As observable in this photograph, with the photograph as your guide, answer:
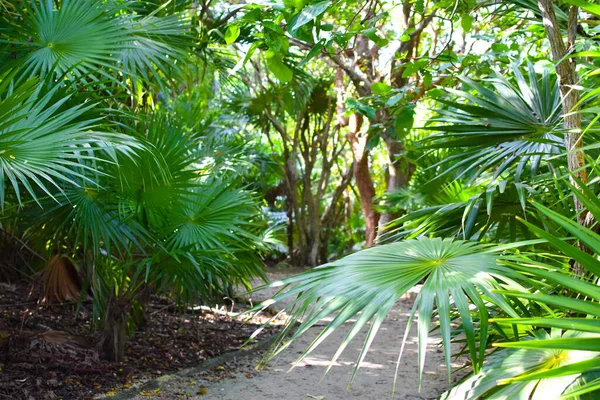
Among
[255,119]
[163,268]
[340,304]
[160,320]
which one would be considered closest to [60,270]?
[163,268]

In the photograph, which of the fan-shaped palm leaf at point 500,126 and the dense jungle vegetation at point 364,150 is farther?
the fan-shaped palm leaf at point 500,126

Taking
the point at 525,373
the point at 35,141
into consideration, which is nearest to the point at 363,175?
the point at 35,141

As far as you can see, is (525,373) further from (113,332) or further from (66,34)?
(113,332)

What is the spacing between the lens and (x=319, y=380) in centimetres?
412

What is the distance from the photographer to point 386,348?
18.9 ft

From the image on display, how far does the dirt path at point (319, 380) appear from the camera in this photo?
13.9ft

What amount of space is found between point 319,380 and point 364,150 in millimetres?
1534

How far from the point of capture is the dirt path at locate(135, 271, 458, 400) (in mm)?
4242

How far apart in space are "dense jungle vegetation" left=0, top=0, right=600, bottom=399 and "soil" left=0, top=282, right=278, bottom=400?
0.17m

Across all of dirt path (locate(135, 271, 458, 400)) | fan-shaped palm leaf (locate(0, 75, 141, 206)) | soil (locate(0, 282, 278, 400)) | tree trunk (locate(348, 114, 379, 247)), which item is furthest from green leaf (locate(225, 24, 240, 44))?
tree trunk (locate(348, 114, 379, 247))

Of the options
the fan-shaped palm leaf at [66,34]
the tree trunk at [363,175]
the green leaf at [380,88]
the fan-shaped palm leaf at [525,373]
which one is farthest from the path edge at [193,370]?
the tree trunk at [363,175]

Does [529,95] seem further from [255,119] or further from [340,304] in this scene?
[255,119]

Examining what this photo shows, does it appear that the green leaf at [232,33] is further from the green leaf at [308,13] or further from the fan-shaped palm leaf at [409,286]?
the fan-shaped palm leaf at [409,286]

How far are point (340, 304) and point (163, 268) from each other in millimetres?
2451
